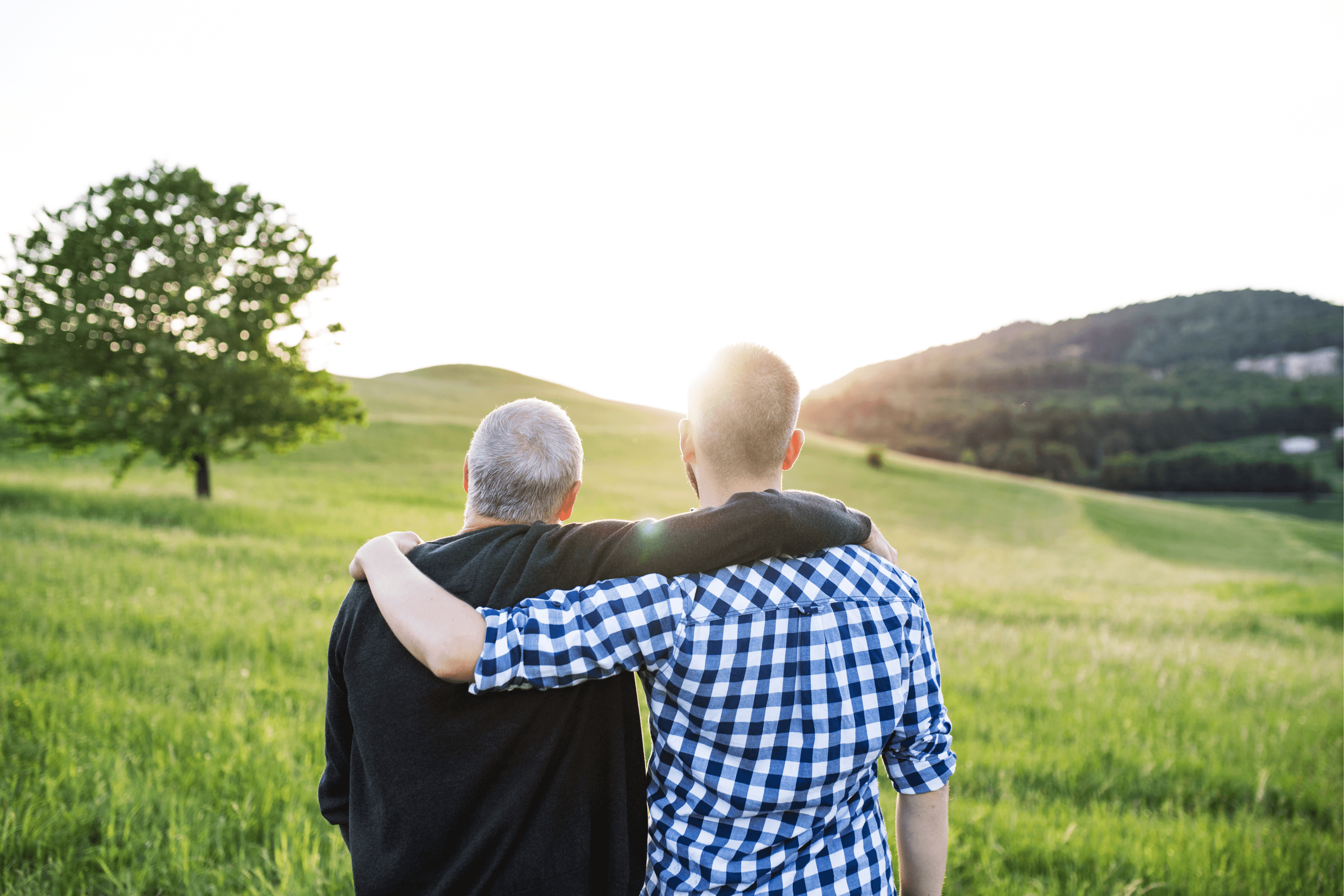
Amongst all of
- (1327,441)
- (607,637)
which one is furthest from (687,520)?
(1327,441)

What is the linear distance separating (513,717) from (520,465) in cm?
66

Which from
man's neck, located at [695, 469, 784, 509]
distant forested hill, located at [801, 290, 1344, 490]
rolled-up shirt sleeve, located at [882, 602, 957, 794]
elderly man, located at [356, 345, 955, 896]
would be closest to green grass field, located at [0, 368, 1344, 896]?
rolled-up shirt sleeve, located at [882, 602, 957, 794]

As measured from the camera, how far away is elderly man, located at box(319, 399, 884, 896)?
171cm

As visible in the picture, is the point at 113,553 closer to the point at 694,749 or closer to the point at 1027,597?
the point at 694,749

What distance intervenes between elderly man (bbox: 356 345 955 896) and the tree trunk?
21249mm

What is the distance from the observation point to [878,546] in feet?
6.68

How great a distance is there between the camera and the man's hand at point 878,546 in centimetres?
200

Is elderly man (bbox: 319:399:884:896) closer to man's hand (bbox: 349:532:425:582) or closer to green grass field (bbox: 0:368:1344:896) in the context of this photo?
man's hand (bbox: 349:532:425:582)

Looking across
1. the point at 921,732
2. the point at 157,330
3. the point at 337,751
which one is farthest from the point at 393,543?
the point at 157,330

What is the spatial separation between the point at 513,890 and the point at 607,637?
0.75 m

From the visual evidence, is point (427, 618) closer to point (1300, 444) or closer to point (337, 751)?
point (337, 751)

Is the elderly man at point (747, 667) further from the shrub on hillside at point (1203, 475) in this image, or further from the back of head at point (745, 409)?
the shrub on hillside at point (1203, 475)

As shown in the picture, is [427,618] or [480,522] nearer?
[427,618]

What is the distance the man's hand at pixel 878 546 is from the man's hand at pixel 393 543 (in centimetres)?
126
